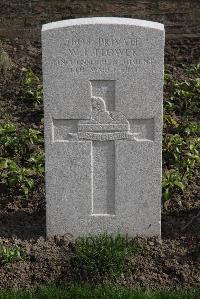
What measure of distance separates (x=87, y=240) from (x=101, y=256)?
0.24m

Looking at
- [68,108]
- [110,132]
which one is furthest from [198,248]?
[68,108]

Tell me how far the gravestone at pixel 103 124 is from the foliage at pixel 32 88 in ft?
7.92

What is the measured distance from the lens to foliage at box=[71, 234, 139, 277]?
16.9 ft

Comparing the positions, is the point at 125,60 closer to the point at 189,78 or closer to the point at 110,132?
the point at 110,132

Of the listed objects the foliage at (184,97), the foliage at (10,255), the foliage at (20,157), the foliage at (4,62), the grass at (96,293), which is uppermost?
the foliage at (4,62)

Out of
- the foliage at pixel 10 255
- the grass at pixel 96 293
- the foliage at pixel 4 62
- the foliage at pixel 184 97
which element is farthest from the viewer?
the foliage at pixel 4 62

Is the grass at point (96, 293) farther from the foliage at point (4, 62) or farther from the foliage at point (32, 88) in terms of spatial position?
the foliage at point (4, 62)

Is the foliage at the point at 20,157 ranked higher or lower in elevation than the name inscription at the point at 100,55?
lower

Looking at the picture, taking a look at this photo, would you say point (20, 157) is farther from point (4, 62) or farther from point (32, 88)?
point (4, 62)

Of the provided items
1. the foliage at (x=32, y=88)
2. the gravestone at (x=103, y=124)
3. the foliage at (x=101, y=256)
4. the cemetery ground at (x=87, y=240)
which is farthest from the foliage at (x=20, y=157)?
the foliage at (x=101, y=256)

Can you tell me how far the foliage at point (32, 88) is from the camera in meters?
7.73

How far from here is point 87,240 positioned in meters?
5.36

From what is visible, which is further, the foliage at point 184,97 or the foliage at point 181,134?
the foliage at point 184,97

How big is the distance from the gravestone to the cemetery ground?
22cm
